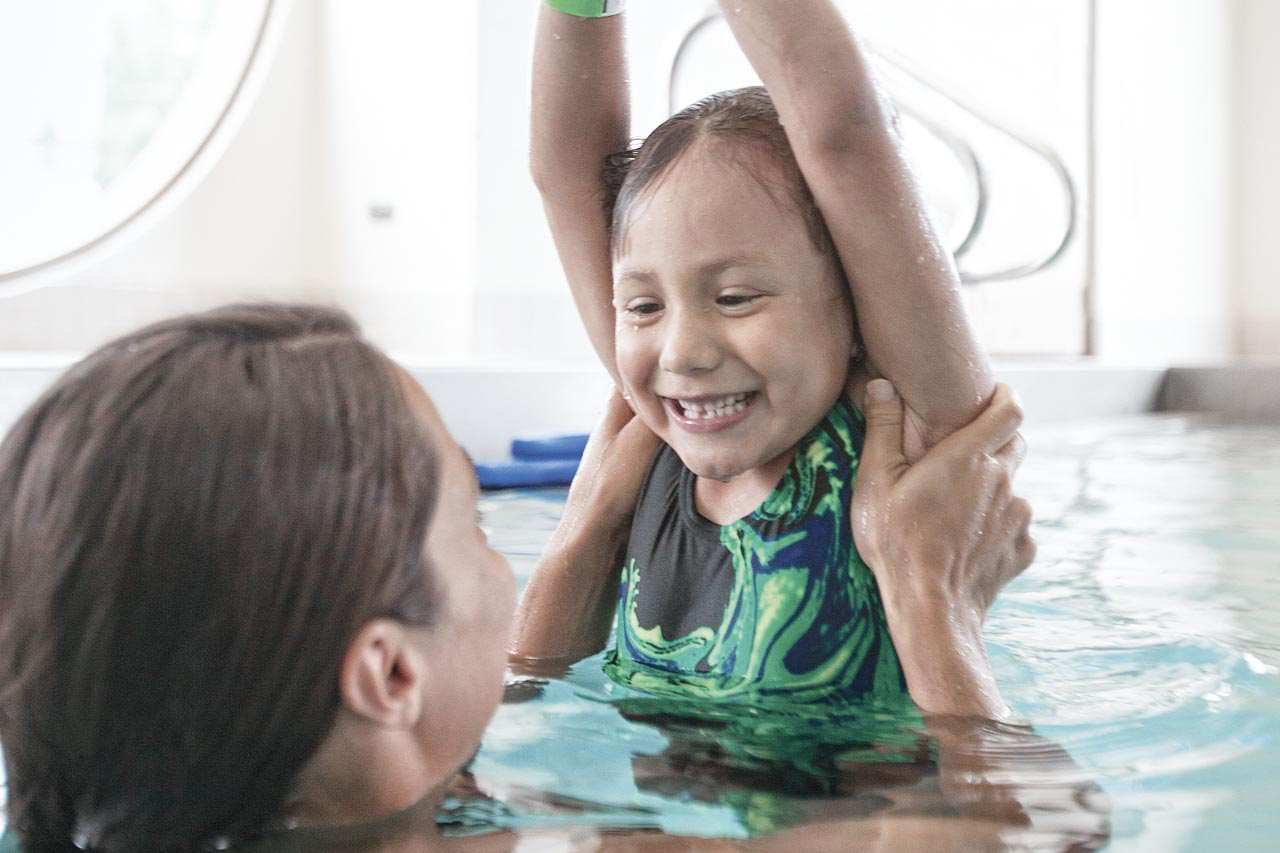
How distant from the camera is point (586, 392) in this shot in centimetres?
496

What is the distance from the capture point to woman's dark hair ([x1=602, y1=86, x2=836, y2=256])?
1545mm

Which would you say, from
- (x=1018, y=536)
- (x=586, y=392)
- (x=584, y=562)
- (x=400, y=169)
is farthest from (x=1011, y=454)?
(x=400, y=169)

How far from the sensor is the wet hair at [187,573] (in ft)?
3.01

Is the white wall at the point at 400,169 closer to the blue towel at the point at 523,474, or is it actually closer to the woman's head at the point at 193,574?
the blue towel at the point at 523,474

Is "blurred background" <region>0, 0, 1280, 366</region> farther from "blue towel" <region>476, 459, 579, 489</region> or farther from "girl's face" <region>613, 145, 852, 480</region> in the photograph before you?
"girl's face" <region>613, 145, 852, 480</region>

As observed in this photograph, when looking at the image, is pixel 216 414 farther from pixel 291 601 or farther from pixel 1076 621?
pixel 1076 621

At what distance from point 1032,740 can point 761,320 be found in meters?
0.56

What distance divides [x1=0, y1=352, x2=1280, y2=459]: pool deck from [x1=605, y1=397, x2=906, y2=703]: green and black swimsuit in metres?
0.95

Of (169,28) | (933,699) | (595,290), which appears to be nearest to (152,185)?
(169,28)

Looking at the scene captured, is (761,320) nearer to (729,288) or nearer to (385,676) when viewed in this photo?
(729,288)

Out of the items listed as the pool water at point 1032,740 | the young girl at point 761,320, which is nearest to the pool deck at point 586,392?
the young girl at point 761,320

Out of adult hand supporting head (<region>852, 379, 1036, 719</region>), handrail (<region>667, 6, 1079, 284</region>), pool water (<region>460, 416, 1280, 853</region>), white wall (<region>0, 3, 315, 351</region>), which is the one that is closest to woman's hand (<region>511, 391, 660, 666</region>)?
pool water (<region>460, 416, 1280, 853</region>)

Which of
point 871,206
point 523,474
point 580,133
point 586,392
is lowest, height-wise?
point 523,474

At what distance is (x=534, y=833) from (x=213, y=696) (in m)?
0.37
